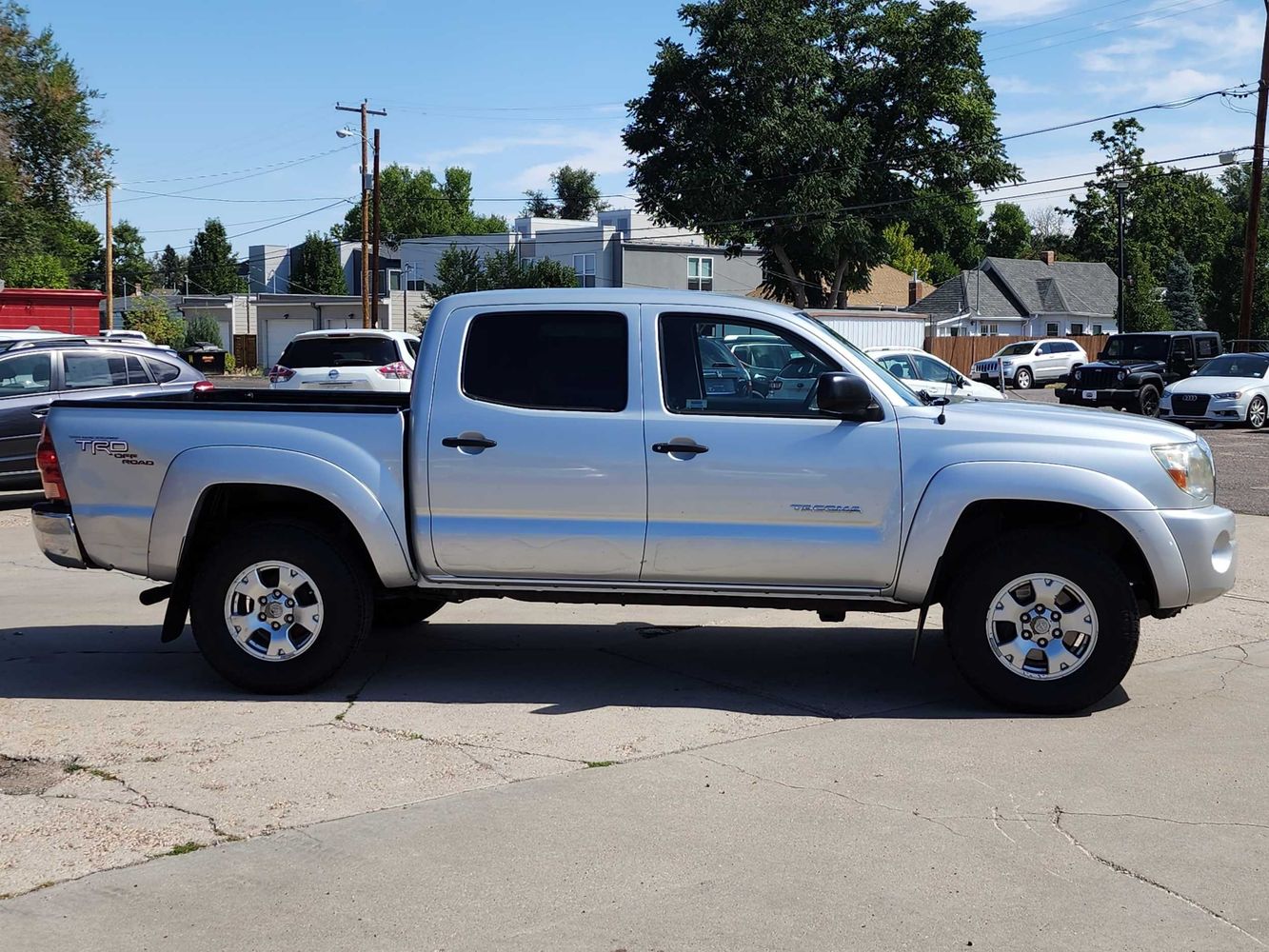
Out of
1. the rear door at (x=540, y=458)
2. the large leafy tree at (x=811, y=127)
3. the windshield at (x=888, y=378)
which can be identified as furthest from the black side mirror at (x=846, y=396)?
the large leafy tree at (x=811, y=127)

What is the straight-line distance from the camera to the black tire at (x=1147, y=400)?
29234 millimetres

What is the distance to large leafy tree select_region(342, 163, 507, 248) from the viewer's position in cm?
12812

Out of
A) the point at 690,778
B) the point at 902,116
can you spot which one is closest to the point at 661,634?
the point at 690,778

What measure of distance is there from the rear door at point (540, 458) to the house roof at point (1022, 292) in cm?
7479

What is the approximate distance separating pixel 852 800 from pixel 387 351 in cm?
1615

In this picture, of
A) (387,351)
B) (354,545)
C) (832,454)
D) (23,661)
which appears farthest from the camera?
(387,351)

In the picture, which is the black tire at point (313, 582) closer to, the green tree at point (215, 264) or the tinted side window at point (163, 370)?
the tinted side window at point (163, 370)

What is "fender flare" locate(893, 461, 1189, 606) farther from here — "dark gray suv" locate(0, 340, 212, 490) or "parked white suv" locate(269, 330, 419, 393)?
"parked white suv" locate(269, 330, 419, 393)

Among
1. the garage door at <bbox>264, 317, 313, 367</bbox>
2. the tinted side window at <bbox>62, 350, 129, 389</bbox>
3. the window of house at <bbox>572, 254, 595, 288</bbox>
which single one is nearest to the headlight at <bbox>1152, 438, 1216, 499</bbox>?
the tinted side window at <bbox>62, 350, 129, 389</bbox>

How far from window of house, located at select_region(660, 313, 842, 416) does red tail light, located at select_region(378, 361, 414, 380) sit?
13.7 meters

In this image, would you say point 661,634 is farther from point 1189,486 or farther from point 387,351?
point 387,351

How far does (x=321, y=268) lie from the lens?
99.5 metres

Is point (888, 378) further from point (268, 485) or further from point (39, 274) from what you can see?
point (39, 274)

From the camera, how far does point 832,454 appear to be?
21.0 feet
